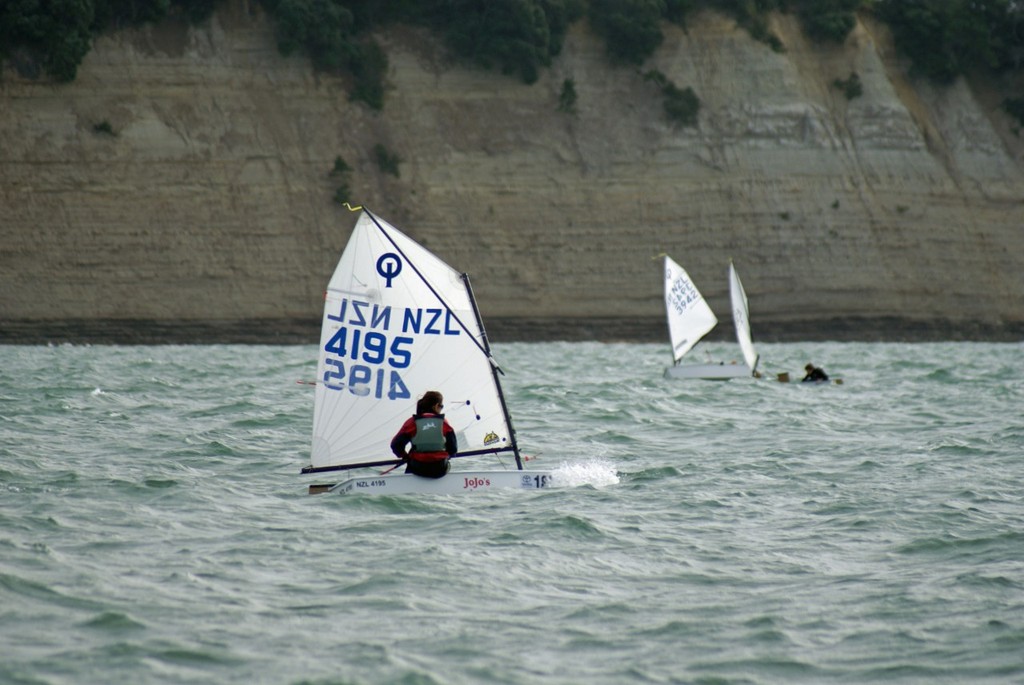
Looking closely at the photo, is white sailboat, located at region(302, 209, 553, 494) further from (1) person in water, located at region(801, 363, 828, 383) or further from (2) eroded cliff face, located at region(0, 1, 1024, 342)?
(2) eroded cliff face, located at region(0, 1, 1024, 342)

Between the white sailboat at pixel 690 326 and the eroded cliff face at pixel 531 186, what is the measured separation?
24.7m

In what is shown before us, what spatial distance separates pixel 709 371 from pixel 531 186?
29836mm

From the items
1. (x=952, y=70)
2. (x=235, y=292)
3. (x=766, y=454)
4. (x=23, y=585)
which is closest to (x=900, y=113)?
(x=952, y=70)

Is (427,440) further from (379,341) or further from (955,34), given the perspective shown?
(955,34)

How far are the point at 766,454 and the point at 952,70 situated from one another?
186 ft

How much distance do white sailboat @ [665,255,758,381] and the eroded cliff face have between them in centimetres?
2472

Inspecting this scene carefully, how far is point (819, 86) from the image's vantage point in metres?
70.4

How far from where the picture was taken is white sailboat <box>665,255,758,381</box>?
121 ft

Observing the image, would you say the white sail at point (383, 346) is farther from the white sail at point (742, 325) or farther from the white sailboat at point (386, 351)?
the white sail at point (742, 325)

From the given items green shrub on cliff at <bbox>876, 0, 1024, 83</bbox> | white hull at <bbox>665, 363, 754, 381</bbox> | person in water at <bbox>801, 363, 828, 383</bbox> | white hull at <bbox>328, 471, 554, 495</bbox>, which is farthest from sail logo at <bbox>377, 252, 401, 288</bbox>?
green shrub on cliff at <bbox>876, 0, 1024, 83</bbox>

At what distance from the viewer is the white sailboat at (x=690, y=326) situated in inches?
1455

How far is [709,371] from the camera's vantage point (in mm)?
36969

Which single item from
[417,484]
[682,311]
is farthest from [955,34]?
[417,484]

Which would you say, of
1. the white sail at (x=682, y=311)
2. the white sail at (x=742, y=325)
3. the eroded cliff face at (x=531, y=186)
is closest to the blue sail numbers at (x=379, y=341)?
the white sail at (x=682, y=311)
